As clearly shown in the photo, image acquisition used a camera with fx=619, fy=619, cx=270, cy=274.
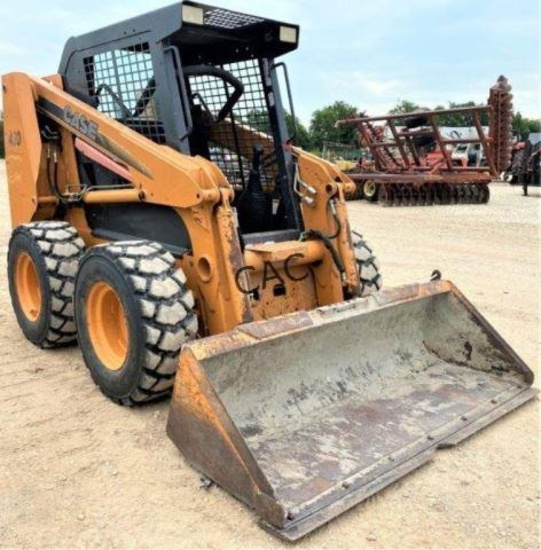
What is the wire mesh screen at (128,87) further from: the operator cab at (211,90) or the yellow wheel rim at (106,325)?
the yellow wheel rim at (106,325)

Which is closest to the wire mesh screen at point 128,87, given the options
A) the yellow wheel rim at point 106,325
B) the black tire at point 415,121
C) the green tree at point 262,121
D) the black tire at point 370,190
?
the green tree at point 262,121

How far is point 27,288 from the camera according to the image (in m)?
4.86

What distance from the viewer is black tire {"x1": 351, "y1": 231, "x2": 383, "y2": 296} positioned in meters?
4.32

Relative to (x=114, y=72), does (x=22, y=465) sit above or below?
below

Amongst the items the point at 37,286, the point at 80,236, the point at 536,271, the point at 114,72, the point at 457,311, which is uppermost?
the point at 114,72

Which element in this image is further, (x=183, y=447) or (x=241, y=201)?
(x=241, y=201)

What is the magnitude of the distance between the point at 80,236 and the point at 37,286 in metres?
0.52

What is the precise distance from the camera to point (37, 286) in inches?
190

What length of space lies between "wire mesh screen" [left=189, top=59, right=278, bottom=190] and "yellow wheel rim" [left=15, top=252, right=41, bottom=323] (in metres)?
1.66

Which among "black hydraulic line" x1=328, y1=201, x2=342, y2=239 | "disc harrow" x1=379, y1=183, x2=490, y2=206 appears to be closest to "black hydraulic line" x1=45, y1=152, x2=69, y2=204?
"black hydraulic line" x1=328, y1=201, x2=342, y2=239

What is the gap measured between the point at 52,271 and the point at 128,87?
1.36 metres

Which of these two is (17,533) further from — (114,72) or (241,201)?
(114,72)

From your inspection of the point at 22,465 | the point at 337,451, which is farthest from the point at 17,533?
the point at 337,451

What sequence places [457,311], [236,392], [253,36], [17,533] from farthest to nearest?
[253,36] < [457,311] < [236,392] < [17,533]
